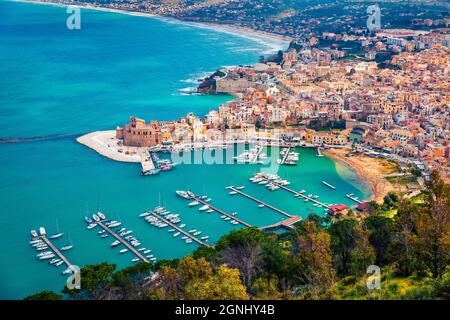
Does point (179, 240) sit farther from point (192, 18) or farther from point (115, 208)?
point (192, 18)

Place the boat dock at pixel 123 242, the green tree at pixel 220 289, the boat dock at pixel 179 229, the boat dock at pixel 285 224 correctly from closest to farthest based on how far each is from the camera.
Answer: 1. the green tree at pixel 220 289
2. the boat dock at pixel 123 242
3. the boat dock at pixel 179 229
4. the boat dock at pixel 285 224

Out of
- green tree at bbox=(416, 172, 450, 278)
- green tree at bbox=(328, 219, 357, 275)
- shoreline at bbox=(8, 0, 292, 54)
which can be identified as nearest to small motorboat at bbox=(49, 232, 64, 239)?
green tree at bbox=(328, 219, 357, 275)

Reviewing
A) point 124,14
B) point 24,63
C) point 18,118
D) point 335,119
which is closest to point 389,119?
point 335,119

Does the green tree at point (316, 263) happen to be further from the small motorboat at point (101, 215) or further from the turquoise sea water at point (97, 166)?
the small motorboat at point (101, 215)

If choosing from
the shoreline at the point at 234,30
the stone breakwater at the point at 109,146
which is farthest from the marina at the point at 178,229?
the shoreline at the point at 234,30

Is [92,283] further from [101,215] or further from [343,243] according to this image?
[101,215]

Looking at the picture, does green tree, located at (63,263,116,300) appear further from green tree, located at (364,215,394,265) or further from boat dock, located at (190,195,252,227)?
boat dock, located at (190,195,252,227)
